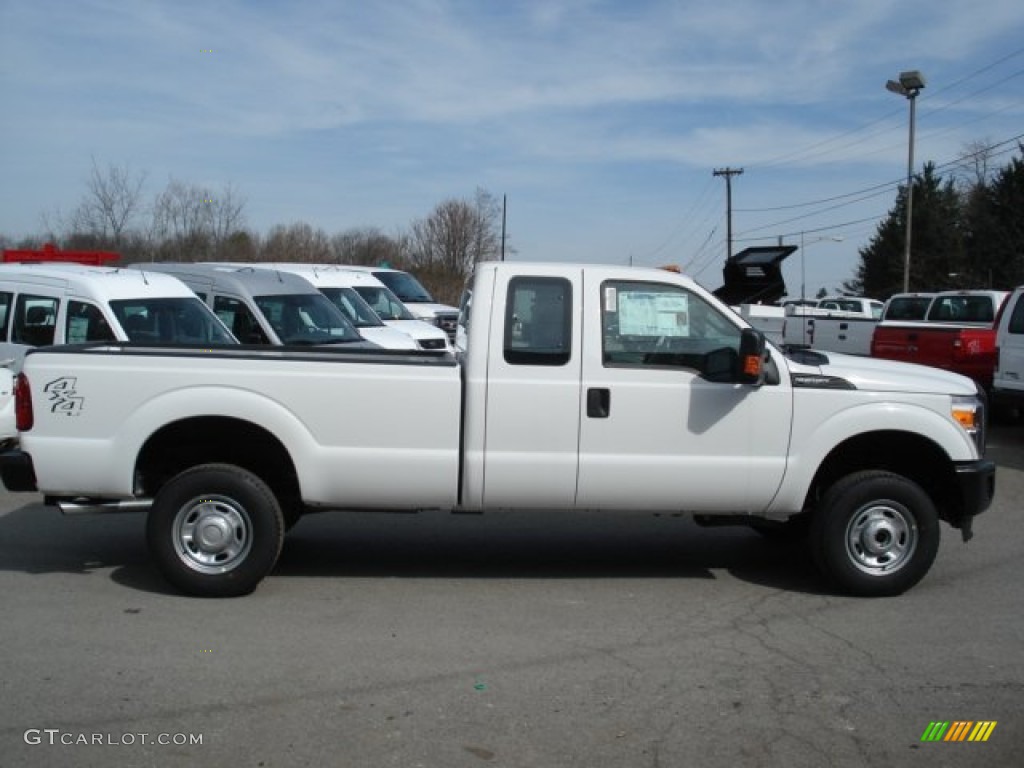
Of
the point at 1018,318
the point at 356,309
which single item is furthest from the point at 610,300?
the point at 356,309

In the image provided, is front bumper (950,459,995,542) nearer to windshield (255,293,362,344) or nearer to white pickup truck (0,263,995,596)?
white pickup truck (0,263,995,596)

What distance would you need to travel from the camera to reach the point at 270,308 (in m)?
13.5

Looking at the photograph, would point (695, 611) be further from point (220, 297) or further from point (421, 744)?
point (220, 297)

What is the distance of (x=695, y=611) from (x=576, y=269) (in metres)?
2.22

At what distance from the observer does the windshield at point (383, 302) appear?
18.6 m

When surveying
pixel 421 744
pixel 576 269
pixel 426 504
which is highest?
pixel 576 269

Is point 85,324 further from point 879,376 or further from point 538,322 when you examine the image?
point 879,376

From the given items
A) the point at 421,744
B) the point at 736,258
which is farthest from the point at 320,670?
the point at 736,258

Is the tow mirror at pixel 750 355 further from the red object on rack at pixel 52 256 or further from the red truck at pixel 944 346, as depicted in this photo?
the red object on rack at pixel 52 256

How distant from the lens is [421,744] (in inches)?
177

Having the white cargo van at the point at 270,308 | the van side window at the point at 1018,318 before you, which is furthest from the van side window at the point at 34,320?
the van side window at the point at 1018,318

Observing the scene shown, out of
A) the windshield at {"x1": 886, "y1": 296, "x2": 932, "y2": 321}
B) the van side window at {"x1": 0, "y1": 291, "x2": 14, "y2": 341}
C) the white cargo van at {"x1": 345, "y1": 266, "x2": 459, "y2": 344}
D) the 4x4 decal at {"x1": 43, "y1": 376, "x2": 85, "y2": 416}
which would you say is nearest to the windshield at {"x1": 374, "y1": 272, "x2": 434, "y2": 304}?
A: the white cargo van at {"x1": 345, "y1": 266, "x2": 459, "y2": 344}

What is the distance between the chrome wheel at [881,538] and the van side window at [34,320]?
8.24 meters

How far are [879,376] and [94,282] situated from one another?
7.87 meters
